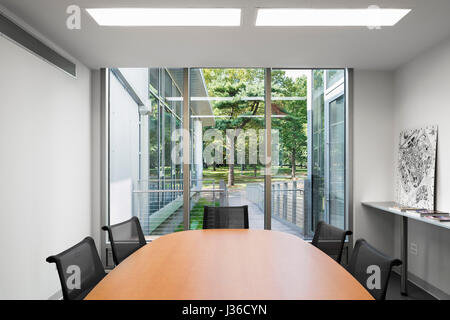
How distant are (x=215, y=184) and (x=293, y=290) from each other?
288cm

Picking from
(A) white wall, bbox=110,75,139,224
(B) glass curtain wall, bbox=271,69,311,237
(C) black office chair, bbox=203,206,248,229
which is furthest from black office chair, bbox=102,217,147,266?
(B) glass curtain wall, bbox=271,69,311,237

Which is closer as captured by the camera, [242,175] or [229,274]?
[229,274]

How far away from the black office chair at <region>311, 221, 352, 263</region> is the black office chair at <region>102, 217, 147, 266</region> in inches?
66.3

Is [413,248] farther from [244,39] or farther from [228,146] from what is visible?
[244,39]

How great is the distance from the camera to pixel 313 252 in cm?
232

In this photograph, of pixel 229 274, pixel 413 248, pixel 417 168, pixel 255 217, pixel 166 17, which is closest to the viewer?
pixel 229 274

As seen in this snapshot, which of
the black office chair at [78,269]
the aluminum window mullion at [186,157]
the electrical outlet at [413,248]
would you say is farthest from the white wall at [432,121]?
the black office chair at [78,269]

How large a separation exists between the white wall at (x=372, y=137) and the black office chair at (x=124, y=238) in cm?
309

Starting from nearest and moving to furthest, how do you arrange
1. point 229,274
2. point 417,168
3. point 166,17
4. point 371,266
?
point 371,266
point 229,274
point 166,17
point 417,168

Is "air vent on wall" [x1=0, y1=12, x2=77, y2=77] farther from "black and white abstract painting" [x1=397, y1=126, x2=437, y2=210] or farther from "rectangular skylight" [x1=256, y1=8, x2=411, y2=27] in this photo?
"black and white abstract painting" [x1=397, y1=126, x2=437, y2=210]

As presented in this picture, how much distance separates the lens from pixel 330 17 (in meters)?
2.67

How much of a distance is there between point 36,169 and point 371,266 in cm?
303

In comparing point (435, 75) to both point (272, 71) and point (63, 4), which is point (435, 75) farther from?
point (63, 4)

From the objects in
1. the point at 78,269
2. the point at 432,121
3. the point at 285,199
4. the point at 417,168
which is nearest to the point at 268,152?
the point at 285,199
